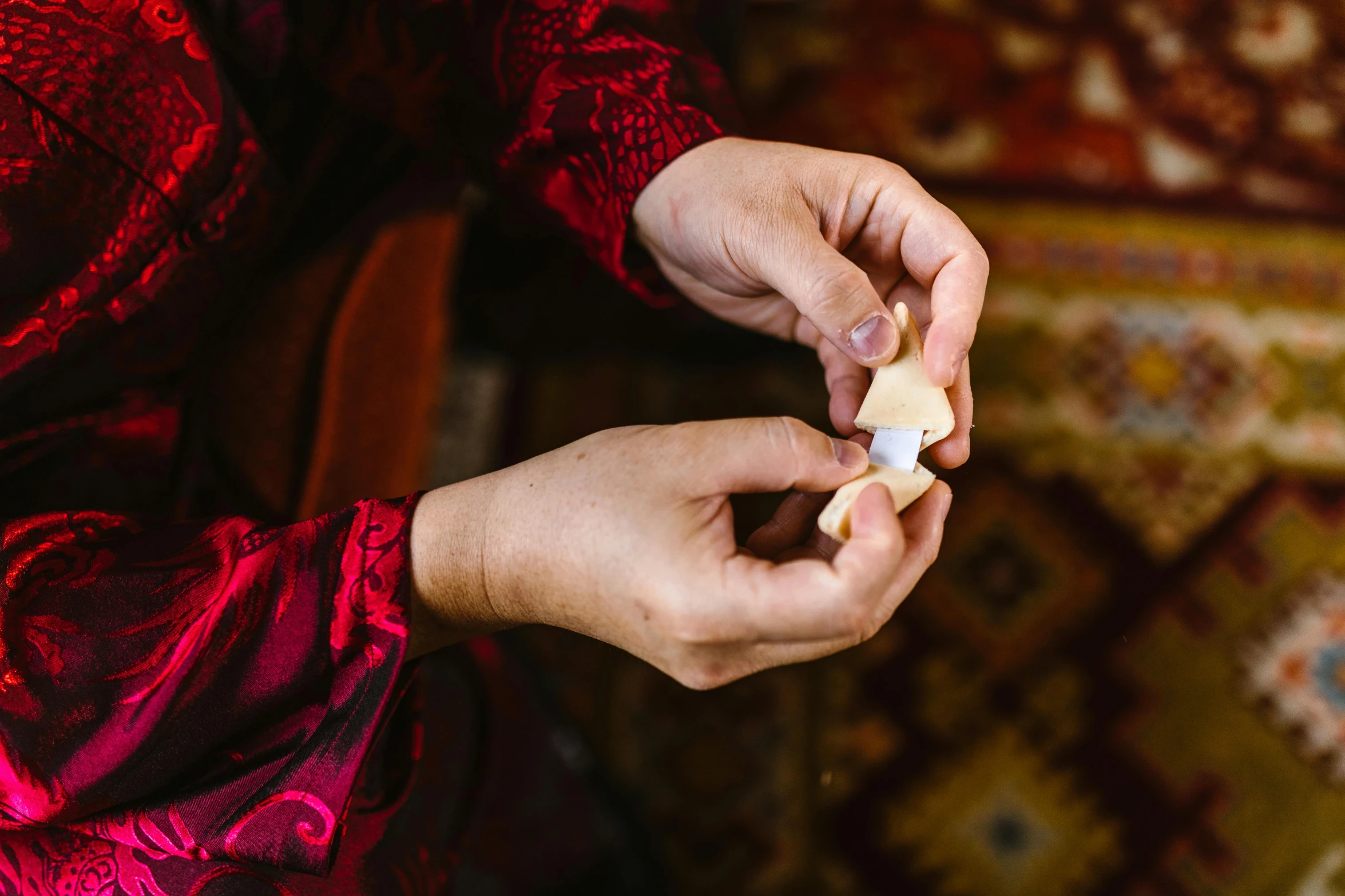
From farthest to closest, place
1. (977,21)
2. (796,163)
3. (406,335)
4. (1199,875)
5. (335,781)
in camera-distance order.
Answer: (977,21)
(1199,875)
(406,335)
(796,163)
(335,781)

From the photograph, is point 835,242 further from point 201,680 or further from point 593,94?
point 201,680

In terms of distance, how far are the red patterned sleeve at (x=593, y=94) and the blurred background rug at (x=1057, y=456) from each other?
0.60 ft

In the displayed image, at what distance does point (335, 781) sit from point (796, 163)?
53 cm

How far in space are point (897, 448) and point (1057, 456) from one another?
72 centimetres

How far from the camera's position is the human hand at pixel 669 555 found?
50cm

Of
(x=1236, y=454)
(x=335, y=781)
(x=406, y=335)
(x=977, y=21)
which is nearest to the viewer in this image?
(x=335, y=781)

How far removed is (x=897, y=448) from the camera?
0.61 meters

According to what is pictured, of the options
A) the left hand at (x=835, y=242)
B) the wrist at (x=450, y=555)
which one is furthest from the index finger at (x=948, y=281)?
the wrist at (x=450, y=555)

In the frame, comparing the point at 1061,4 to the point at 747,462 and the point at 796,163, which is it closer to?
the point at 796,163

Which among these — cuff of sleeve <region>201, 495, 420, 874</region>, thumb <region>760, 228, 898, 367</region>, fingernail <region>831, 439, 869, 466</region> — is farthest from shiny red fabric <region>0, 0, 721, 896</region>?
fingernail <region>831, 439, 869, 466</region>

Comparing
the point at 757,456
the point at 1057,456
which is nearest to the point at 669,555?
the point at 757,456

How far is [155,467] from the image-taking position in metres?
0.69

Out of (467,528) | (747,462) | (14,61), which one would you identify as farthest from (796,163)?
(14,61)

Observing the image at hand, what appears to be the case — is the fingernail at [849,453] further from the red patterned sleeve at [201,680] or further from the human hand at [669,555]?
the red patterned sleeve at [201,680]
